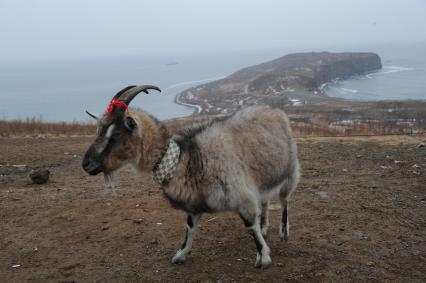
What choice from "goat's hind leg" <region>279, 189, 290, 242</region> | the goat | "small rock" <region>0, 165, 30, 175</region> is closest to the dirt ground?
"goat's hind leg" <region>279, 189, 290, 242</region>

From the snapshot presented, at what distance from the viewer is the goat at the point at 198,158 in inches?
213

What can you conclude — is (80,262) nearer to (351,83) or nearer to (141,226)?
(141,226)

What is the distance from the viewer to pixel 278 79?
104375mm

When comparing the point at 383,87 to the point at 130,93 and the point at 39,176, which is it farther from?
the point at 130,93

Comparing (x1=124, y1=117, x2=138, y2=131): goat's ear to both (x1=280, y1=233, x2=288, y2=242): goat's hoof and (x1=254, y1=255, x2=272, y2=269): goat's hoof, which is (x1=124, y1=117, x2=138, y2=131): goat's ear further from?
(x1=280, y1=233, x2=288, y2=242): goat's hoof

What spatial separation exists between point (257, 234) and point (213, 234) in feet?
5.19

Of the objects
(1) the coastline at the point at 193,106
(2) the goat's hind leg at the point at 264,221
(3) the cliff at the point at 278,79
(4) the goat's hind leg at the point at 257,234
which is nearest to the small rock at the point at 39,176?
(2) the goat's hind leg at the point at 264,221

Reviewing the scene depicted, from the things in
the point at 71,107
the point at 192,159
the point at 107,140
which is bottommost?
the point at 71,107

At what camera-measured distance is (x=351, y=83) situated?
11731 cm

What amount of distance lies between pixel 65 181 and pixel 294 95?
75513mm

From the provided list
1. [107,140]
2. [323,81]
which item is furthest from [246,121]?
[323,81]

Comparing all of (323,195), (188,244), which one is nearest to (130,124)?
(188,244)

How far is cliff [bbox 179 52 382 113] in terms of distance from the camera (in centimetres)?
8519

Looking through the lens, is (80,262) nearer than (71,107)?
Yes
